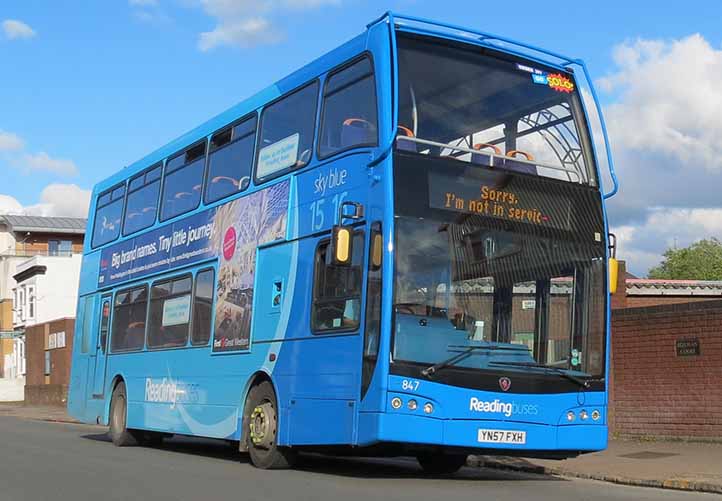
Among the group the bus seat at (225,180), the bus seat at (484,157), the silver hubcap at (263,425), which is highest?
the bus seat at (225,180)

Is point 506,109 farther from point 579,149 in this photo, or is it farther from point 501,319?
point 501,319

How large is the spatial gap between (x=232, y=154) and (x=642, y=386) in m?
9.17

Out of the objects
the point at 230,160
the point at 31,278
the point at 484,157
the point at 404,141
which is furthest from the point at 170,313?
the point at 31,278

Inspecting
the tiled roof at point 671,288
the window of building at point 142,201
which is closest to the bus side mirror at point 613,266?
the window of building at point 142,201

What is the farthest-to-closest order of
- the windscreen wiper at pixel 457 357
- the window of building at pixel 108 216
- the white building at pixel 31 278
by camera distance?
1. the white building at pixel 31 278
2. the window of building at pixel 108 216
3. the windscreen wiper at pixel 457 357

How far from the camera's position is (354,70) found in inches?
454

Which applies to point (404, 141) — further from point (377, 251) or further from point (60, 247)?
point (60, 247)

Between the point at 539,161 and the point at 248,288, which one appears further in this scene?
the point at 248,288

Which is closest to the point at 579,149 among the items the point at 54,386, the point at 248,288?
the point at 248,288

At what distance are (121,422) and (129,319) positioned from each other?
1822 millimetres

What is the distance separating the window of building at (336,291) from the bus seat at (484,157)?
154 centimetres

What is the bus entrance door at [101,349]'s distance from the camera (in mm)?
18766

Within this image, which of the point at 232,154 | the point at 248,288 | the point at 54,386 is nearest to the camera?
the point at 248,288

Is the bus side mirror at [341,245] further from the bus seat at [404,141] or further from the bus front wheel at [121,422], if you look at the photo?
the bus front wheel at [121,422]
